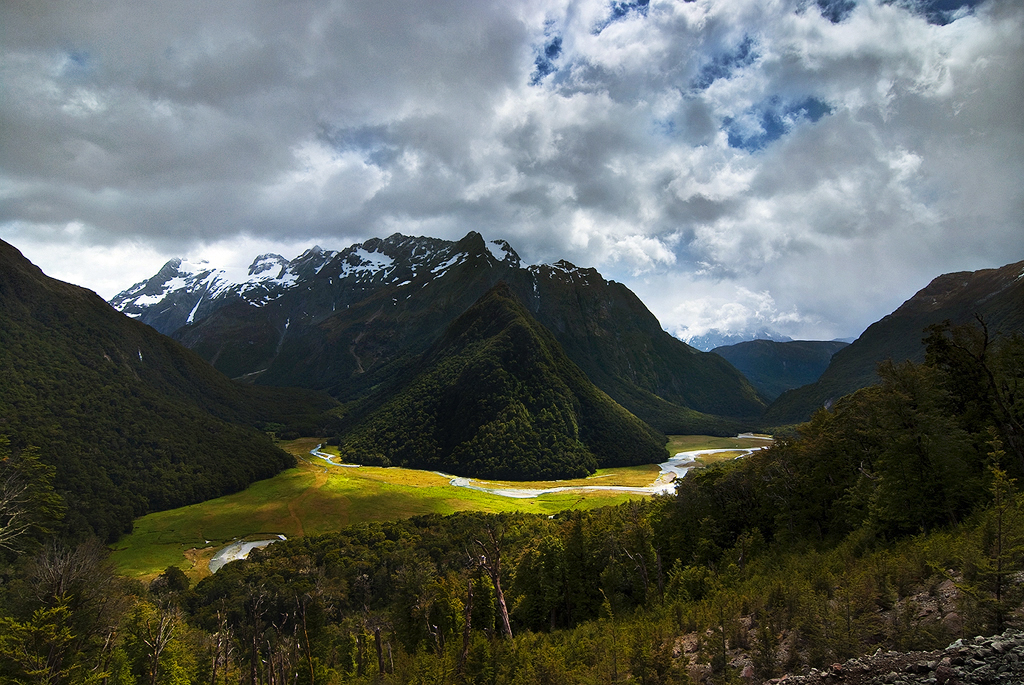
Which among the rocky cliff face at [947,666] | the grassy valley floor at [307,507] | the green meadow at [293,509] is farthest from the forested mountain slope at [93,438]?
the rocky cliff face at [947,666]

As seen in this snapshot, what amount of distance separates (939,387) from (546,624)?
1735 inches

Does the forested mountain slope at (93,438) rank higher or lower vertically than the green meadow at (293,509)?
higher

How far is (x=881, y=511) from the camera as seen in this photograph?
32656mm

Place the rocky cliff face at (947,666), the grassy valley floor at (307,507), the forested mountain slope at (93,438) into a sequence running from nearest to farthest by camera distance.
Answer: the rocky cliff face at (947,666)
the grassy valley floor at (307,507)
the forested mountain slope at (93,438)

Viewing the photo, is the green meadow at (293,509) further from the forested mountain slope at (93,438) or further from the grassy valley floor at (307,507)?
the forested mountain slope at (93,438)

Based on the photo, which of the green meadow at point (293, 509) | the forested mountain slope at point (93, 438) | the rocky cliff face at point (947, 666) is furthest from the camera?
the forested mountain slope at point (93, 438)

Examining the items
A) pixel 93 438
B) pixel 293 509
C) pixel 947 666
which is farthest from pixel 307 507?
pixel 947 666

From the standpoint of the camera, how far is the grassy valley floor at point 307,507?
374 ft

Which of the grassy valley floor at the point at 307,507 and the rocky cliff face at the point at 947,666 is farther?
the grassy valley floor at the point at 307,507

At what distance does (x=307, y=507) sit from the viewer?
454 ft

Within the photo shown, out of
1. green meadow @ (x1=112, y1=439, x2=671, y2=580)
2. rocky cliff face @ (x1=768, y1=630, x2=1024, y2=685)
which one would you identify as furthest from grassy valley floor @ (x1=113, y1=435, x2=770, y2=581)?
rocky cliff face @ (x1=768, y1=630, x2=1024, y2=685)

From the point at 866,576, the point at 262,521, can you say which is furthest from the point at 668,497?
the point at 262,521

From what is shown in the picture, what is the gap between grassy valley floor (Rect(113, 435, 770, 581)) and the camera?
374 feet

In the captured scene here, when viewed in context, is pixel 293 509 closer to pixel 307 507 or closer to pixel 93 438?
pixel 307 507
